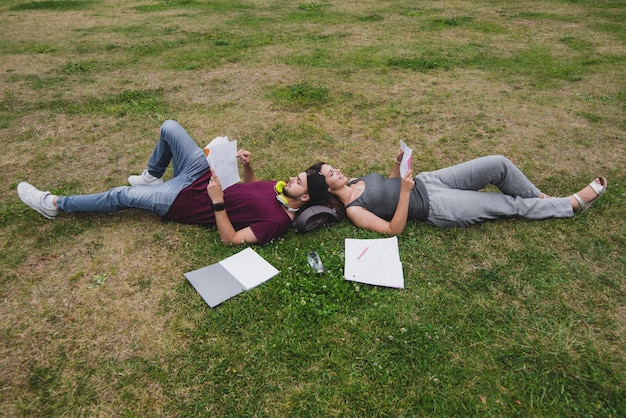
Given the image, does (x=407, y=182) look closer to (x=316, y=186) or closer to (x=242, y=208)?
(x=316, y=186)

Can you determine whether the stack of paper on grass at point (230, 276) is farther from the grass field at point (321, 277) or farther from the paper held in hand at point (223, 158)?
the paper held in hand at point (223, 158)

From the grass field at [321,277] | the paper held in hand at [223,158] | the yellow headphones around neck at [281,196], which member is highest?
the paper held in hand at [223,158]

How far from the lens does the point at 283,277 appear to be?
3.35 m

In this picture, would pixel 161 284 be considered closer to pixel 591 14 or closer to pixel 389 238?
pixel 389 238

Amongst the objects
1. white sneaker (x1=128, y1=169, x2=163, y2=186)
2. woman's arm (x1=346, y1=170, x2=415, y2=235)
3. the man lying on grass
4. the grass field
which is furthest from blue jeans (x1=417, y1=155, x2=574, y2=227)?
white sneaker (x1=128, y1=169, x2=163, y2=186)

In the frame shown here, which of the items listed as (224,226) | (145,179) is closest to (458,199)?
(224,226)

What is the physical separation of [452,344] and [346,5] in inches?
593

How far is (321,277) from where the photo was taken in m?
3.36

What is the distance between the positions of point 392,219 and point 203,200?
195 centimetres

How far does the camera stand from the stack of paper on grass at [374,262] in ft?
10.9

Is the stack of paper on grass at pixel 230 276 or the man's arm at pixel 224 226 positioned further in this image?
the man's arm at pixel 224 226

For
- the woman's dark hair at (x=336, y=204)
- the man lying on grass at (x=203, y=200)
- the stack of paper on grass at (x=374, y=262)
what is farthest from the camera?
the woman's dark hair at (x=336, y=204)

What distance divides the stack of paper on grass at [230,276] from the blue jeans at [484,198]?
6.04 ft

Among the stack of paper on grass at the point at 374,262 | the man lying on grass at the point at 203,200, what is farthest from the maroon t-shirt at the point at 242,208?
the stack of paper on grass at the point at 374,262
